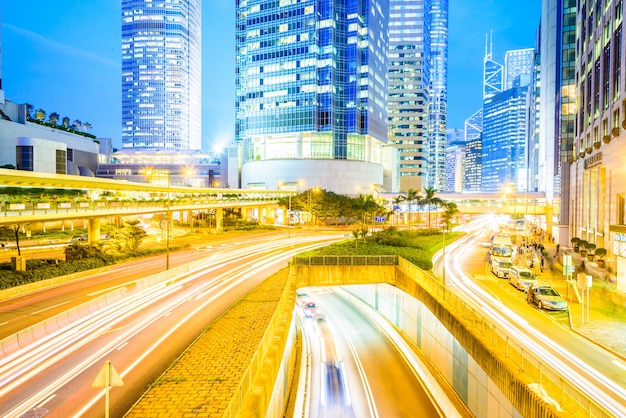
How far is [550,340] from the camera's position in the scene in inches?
774

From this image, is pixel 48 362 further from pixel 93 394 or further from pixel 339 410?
pixel 339 410

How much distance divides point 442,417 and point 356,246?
76.4 ft

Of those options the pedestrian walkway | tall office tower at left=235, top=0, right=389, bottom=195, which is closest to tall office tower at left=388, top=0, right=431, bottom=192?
tall office tower at left=235, top=0, right=389, bottom=195

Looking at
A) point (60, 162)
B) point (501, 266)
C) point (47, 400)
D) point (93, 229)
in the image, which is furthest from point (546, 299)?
point (60, 162)

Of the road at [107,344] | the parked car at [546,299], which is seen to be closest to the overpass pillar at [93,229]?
the road at [107,344]

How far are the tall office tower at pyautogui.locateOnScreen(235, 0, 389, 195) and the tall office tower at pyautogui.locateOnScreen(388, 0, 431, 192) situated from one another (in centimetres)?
6334

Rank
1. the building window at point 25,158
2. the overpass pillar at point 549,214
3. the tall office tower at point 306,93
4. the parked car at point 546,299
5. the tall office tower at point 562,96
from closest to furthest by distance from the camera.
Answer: the parked car at point 546,299, the building window at point 25,158, the tall office tower at point 562,96, the overpass pillar at point 549,214, the tall office tower at point 306,93

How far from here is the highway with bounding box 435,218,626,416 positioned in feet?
48.4

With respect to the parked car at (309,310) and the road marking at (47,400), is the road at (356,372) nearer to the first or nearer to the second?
the parked car at (309,310)

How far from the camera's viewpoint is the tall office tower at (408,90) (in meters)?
181

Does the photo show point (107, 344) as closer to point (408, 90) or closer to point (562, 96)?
point (562, 96)

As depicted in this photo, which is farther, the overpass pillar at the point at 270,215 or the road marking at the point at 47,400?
the overpass pillar at the point at 270,215

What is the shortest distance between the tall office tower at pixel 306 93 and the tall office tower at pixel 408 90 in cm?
6334

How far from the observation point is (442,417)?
795 inches
